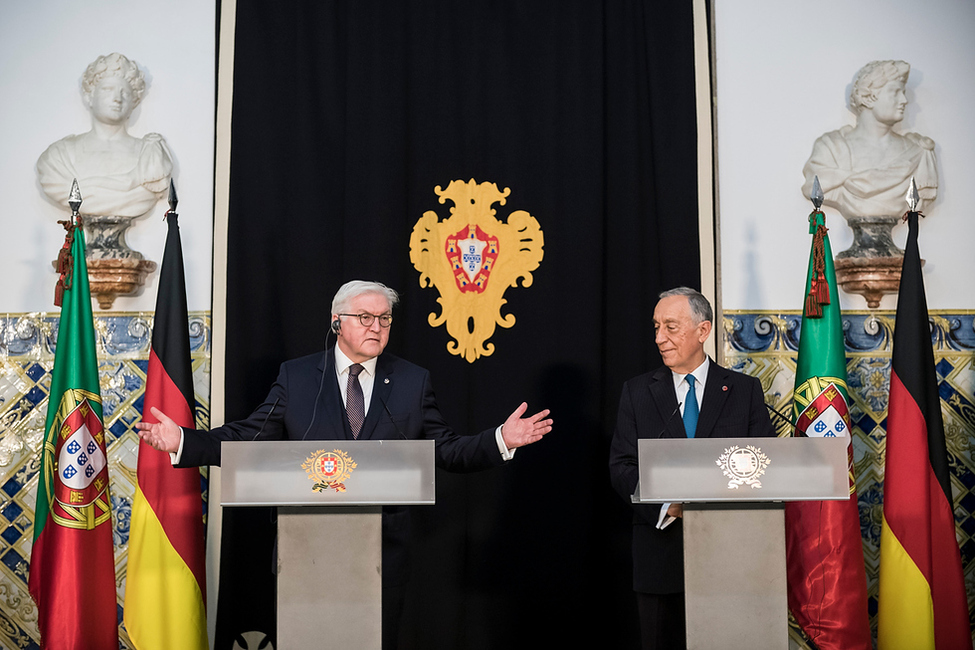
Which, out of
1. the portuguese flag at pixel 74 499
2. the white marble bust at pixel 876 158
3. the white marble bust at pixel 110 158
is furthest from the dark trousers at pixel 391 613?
the white marble bust at pixel 876 158

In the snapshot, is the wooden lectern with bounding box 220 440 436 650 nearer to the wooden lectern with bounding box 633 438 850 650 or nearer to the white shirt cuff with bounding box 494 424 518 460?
the white shirt cuff with bounding box 494 424 518 460

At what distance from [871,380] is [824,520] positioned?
87 cm

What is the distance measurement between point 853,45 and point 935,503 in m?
2.10

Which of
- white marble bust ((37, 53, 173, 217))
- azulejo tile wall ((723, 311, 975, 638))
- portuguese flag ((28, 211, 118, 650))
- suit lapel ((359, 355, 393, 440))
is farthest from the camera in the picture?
azulejo tile wall ((723, 311, 975, 638))

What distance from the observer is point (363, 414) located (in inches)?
114

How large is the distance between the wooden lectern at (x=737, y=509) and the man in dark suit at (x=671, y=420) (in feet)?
→ 0.90

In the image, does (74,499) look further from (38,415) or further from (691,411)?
(691,411)

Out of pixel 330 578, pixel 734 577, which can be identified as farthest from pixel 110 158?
pixel 734 577

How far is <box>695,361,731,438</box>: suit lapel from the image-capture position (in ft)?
9.48

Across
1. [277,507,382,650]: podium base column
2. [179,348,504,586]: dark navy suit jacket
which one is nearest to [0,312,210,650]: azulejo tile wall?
[179,348,504,586]: dark navy suit jacket

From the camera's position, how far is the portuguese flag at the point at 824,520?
3.36 m

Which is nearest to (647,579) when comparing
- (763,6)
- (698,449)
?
(698,449)

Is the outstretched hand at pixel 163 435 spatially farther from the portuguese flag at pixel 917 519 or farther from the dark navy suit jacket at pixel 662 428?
the portuguese flag at pixel 917 519

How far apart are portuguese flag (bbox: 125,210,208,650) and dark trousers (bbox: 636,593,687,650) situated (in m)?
1.66
